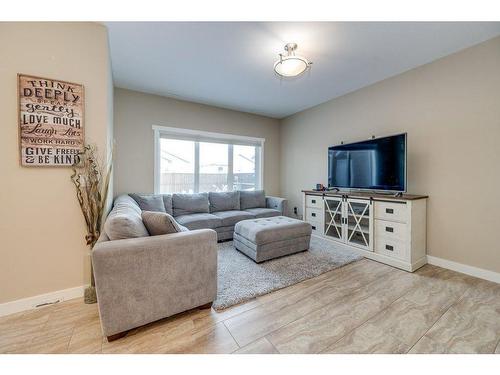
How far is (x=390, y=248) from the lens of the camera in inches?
104

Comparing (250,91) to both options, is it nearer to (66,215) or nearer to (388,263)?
(66,215)

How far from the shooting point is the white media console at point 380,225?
2.50m

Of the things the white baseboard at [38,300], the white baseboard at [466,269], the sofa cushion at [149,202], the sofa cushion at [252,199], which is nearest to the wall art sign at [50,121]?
the white baseboard at [38,300]

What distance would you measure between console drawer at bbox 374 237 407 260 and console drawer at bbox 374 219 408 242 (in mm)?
38

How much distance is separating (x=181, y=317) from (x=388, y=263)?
2500 mm

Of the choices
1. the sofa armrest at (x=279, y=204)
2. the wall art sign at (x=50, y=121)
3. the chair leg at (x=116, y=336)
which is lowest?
the chair leg at (x=116, y=336)

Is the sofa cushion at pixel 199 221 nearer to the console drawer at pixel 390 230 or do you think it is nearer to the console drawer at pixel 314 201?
the console drawer at pixel 314 201

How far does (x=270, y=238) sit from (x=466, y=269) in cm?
225

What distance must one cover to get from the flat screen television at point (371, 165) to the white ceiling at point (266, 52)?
3.22 ft

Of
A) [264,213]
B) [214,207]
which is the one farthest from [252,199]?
[214,207]

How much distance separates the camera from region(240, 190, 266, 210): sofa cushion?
4.37m

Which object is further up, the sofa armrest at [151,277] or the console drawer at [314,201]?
the console drawer at [314,201]

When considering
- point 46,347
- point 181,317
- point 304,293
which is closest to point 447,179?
point 304,293
